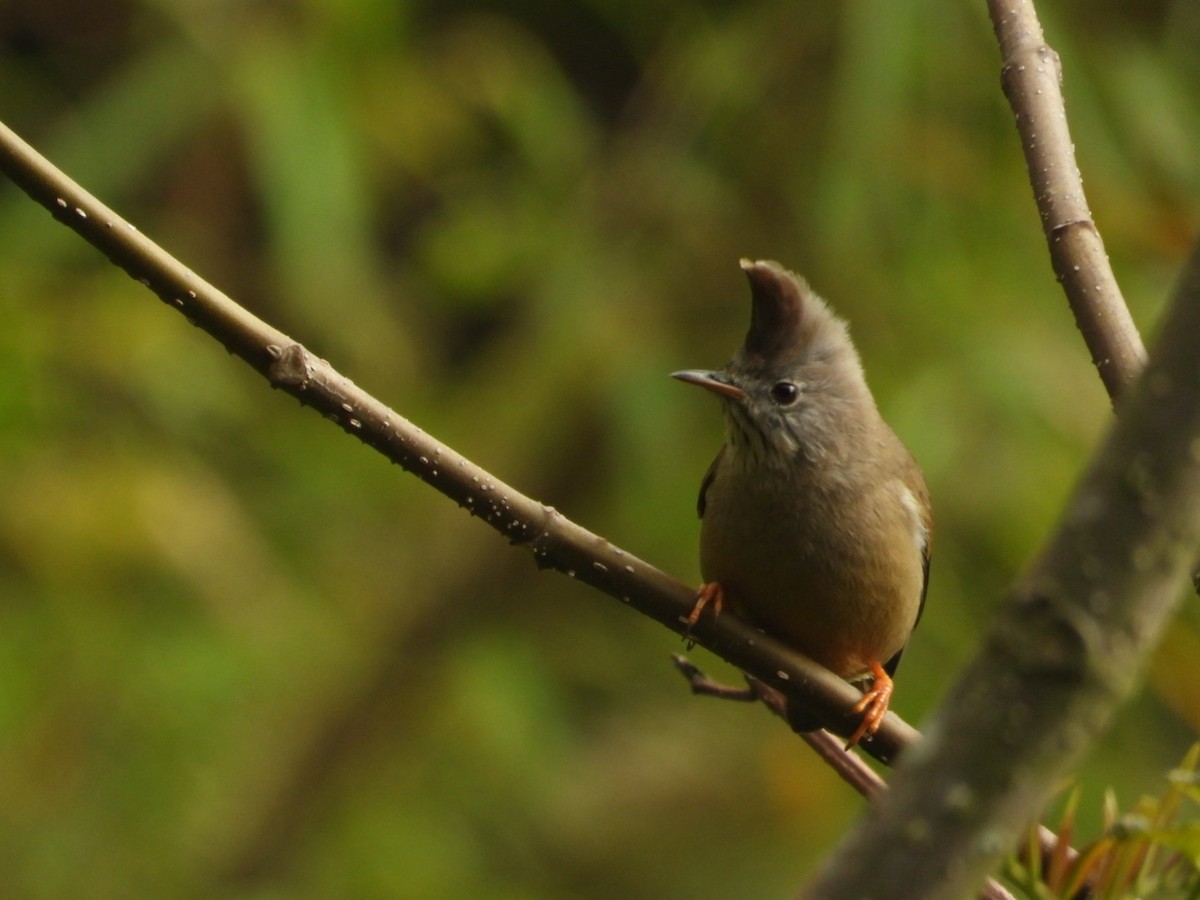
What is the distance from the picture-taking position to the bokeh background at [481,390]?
16.0 feet

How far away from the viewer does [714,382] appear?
2988 millimetres

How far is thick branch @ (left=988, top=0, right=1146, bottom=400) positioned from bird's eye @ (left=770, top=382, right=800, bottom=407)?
0.89m

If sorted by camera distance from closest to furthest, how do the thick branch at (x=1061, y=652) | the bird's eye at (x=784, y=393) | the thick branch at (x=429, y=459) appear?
the thick branch at (x=1061, y=652) < the thick branch at (x=429, y=459) < the bird's eye at (x=784, y=393)

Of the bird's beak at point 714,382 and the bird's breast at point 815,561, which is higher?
the bird's beak at point 714,382

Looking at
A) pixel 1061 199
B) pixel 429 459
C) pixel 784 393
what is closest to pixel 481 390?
pixel 784 393

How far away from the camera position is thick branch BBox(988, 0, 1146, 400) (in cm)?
207

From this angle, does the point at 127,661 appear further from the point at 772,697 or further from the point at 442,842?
the point at 772,697

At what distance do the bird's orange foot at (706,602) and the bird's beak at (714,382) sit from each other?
15.0 inches

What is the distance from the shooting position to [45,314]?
5.35m

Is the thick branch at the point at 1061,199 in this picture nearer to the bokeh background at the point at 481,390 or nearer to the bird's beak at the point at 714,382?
the bird's beak at the point at 714,382

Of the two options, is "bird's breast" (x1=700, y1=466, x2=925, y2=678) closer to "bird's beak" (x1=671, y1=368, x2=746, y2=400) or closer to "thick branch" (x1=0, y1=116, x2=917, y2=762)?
"bird's beak" (x1=671, y1=368, x2=746, y2=400)

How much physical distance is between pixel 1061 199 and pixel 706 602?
31.7 inches

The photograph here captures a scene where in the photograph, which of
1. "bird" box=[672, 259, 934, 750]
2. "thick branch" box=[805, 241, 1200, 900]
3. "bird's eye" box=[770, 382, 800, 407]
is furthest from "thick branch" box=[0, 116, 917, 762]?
"thick branch" box=[805, 241, 1200, 900]

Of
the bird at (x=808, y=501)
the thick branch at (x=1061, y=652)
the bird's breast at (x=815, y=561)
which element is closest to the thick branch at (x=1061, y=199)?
the bird at (x=808, y=501)
